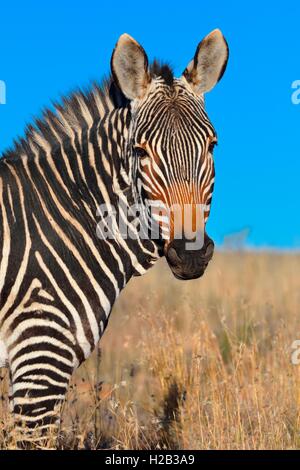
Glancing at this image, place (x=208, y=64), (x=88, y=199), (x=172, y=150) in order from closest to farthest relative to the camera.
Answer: (x=172, y=150) → (x=88, y=199) → (x=208, y=64)

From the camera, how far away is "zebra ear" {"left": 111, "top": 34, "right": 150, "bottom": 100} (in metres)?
5.31

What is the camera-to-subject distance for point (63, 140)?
5684 millimetres

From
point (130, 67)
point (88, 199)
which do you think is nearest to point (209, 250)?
point (88, 199)

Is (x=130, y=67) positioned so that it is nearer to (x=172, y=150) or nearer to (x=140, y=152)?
(x=140, y=152)

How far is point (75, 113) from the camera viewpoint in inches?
229

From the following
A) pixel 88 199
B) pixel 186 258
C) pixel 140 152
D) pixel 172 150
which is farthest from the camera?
pixel 88 199

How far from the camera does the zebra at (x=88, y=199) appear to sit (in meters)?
4.92

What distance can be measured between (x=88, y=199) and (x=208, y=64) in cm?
146

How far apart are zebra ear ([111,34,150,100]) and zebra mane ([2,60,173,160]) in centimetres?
15
